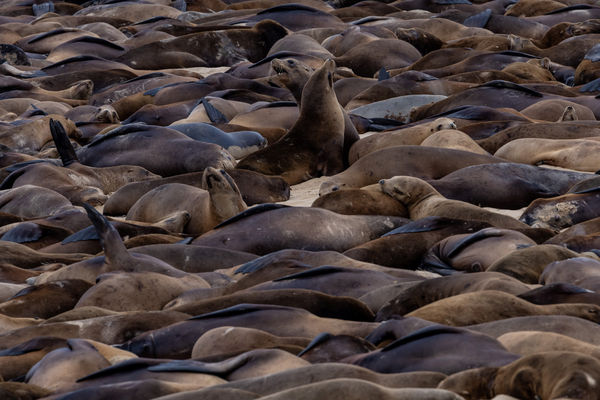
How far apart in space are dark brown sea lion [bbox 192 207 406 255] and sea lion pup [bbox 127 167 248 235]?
61 centimetres

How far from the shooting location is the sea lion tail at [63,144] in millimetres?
9031

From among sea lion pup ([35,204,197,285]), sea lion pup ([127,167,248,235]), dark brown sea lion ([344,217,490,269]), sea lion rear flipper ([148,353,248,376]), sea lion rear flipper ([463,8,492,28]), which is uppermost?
sea lion rear flipper ([148,353,248,376])

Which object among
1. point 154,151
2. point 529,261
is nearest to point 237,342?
point 529,261

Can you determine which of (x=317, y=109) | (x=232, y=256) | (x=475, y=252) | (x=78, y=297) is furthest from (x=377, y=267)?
(x=317, y=109)

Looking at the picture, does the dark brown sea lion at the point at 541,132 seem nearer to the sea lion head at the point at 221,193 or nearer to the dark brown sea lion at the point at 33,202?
the sea lion head at the point at 221,193

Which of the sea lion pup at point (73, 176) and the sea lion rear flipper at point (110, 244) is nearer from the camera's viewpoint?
the sea lion rear flipper at point (110, 244)

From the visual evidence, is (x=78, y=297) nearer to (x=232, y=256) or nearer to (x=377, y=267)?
(x=232, y=256)

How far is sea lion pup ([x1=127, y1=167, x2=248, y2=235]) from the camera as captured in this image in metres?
7.29

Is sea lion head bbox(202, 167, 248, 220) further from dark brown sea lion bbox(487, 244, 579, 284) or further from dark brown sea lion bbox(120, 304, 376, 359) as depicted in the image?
dark brown sea lion bbox(120, 304, 376, 359)

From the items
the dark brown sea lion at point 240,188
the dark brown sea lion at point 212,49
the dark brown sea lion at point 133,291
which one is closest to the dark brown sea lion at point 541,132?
the dark brown sea lion at point 240,188

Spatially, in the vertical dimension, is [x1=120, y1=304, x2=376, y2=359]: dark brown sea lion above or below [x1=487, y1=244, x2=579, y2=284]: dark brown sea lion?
above

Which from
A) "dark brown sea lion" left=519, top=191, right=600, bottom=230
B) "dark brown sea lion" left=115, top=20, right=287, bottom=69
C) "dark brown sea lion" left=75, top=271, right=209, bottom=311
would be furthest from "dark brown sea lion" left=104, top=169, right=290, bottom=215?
"dark brown sea lion" left=115, top=20, right=287, bottom=69

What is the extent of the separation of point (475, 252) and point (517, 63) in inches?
263

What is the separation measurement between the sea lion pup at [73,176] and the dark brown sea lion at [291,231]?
2.21 meters
